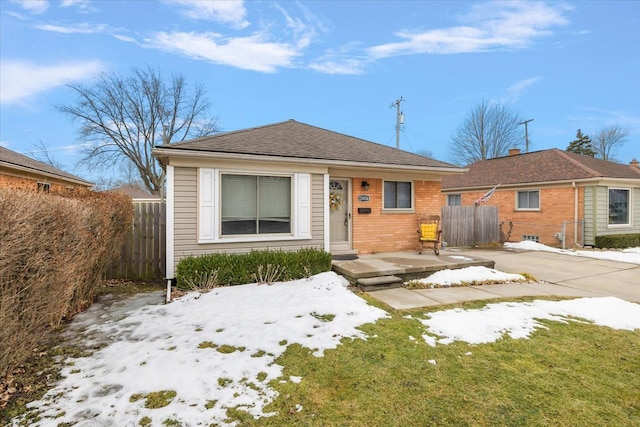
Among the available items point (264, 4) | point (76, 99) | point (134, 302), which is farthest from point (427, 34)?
point (76, 99)

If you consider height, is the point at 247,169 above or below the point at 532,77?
below

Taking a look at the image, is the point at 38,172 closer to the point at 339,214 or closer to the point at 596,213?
the point at 339,214

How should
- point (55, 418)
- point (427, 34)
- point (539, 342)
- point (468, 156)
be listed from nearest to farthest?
point (55, 418), point (539, 342), point (427, 34), point (468, 156)

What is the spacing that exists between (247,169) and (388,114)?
20.7 m

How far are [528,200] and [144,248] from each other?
631 inches

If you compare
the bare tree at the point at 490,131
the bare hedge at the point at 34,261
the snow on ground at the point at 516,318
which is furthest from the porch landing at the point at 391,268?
the bare tree at the point at 490,131

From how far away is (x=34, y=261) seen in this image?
2854 millimetres

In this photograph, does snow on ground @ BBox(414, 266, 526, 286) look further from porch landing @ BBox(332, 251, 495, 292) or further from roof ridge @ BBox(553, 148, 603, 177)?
roof ridge @ BBox(553, 148, 603, 177)

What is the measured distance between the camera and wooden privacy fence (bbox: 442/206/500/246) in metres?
12.7

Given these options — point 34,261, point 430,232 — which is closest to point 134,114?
point 430,232

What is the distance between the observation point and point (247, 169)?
7102mm

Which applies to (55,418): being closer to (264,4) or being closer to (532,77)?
(264,4)

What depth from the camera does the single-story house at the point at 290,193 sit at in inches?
263

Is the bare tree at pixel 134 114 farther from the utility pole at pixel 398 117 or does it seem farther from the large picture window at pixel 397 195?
the large picture window at pixel 397 195
